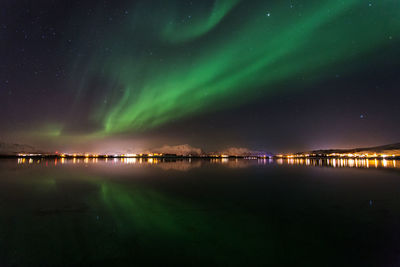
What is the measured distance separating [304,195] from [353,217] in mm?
7411

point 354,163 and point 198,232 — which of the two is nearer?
point 198,232

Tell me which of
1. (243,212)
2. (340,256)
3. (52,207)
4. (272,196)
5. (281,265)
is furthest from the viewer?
(272,196)

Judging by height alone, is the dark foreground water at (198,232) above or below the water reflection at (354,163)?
below

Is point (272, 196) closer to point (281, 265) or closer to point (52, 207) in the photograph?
point (281, 265)

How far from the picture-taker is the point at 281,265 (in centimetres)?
762

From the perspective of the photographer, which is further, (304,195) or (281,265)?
(304,195)

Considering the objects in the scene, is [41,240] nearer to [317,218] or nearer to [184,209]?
[184,209]

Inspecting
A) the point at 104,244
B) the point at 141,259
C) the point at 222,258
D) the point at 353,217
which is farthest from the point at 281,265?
the point at 353,217

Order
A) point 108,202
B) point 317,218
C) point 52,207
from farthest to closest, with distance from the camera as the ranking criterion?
point 108,202, point 52,207, point 317,218

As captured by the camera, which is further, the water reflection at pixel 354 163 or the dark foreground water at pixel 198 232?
the water reflection at pixel 354 163

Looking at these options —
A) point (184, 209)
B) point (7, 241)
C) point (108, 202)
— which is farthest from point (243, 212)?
point (7, 241)

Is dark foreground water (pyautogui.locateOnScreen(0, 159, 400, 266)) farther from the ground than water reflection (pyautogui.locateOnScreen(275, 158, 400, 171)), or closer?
closer

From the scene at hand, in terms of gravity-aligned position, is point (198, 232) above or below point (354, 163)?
below

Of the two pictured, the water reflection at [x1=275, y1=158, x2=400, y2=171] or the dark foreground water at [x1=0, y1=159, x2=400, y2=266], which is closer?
the dark foreground water at [x1=0, y1=159, x2=400, y2=266]
